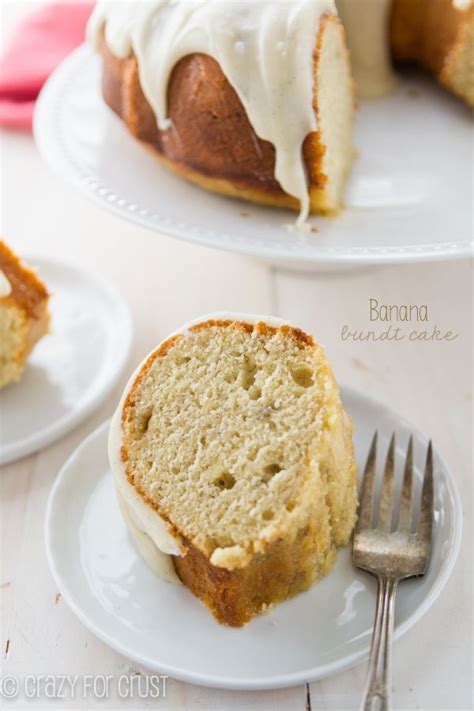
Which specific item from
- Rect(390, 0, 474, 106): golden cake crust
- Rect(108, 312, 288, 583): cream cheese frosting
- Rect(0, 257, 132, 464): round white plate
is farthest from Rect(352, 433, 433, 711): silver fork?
Rect(390, 0, 474, 106): golden cake crust

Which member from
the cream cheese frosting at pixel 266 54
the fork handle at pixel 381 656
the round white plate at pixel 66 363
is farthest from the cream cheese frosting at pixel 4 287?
the fork handle at pixel 381 656

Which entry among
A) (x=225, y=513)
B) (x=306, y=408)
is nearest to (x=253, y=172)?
(x=306, y=408)

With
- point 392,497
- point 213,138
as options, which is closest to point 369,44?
point 213,138

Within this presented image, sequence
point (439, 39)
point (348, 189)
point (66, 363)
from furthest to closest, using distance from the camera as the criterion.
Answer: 1. point (439, 39)
2. point (348, 189)
3. point (66, 363)

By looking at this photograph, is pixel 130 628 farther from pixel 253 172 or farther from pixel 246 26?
pixel 246 26

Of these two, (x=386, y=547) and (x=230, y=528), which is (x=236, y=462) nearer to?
(x=230, y=528)
